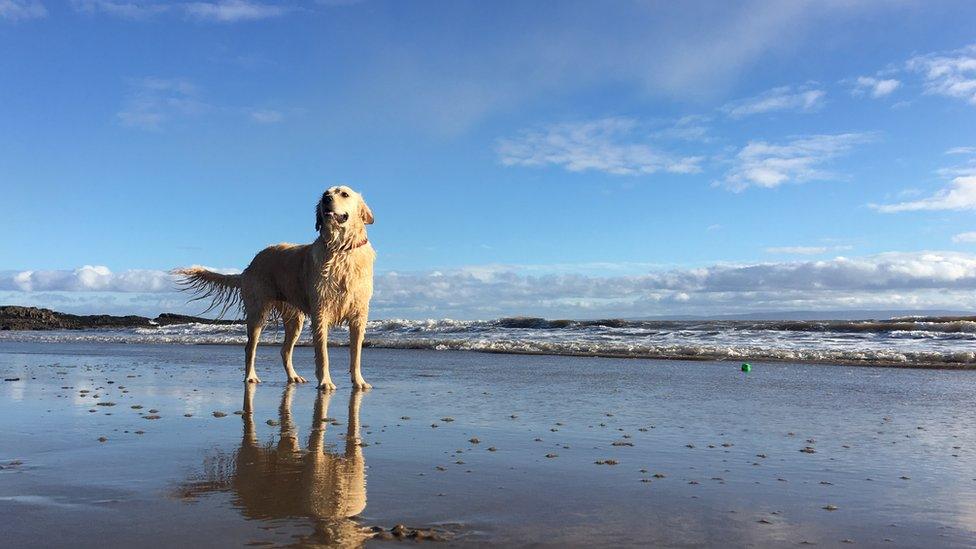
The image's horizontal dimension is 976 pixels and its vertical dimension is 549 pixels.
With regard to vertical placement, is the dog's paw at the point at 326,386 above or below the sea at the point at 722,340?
below

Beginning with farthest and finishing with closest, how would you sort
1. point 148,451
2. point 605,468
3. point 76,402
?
point 76,402 < point 148,451 < point 605,468

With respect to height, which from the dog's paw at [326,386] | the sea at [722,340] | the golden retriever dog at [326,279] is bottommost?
the dog's paw at [326,386]

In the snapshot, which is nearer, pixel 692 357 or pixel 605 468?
pixel 605 468

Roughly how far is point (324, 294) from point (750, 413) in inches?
193

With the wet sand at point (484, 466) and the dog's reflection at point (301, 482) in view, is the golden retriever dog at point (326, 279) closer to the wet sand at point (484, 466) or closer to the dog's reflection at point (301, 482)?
the wet sand at point (484, 466)

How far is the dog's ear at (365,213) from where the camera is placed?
29.5 ft

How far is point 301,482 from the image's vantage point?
383 cm

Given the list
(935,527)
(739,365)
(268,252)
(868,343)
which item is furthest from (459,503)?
(868,343)

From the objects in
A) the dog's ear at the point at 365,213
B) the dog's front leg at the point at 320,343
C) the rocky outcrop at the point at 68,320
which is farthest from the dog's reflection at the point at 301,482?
the rocky outcrop at the point at 68,320

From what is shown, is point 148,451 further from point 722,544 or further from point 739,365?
point 739,365

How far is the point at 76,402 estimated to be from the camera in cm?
719

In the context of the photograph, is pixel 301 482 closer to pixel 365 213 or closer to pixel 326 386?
pixel 326 386

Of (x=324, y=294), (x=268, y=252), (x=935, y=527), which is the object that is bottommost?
(x=935, y=527)

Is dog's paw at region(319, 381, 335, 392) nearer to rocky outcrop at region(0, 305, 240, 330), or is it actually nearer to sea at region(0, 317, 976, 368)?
sea at region(0, 317, 976, 368)
